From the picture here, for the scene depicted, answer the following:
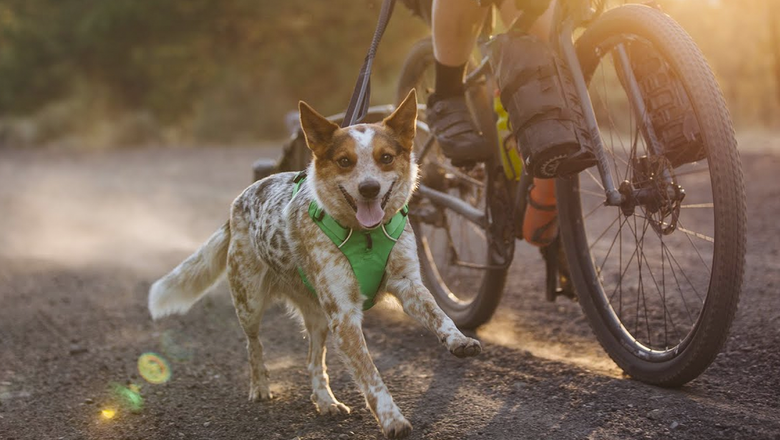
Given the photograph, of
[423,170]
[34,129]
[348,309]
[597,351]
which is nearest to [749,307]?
[597,351]

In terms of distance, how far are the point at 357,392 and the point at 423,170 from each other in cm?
159

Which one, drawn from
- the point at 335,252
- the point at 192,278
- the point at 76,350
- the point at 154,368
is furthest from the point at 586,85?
the point at 76,350

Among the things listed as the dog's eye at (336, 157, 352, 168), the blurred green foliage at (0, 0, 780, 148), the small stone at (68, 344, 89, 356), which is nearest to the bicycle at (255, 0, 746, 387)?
the dog's eye at (336, 157, 352, 168)

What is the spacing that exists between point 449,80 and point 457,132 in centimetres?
31

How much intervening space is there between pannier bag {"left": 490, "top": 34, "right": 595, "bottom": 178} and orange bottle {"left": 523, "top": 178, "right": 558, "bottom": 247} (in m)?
0.51

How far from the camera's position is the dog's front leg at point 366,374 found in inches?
111

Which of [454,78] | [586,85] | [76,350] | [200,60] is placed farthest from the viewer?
[200,60]

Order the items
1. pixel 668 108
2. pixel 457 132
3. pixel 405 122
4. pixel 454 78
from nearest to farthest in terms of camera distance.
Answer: pixel 668 108, pixel 405 122, pixel 457 132, pixel 454 78

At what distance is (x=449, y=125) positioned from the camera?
408 centimetres

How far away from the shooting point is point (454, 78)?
13.7 feet

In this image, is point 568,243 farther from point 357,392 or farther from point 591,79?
point 357,392

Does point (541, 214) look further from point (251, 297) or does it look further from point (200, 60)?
point (200, 60)

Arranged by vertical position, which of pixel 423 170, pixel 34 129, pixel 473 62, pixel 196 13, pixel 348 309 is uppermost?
pixel 196 13

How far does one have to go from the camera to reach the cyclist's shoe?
400 centimetres
